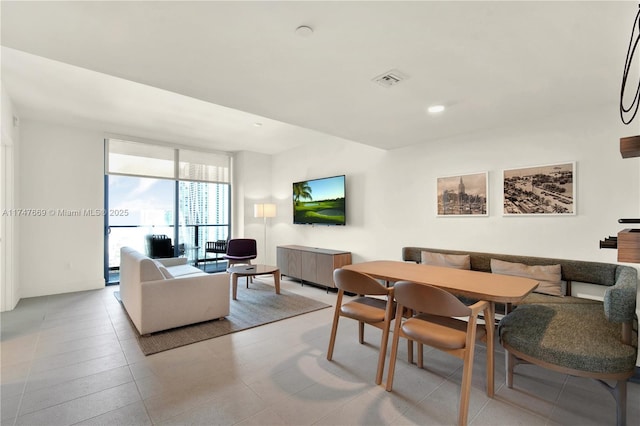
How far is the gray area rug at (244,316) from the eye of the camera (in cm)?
300

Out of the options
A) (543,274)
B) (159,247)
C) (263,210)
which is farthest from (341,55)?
(159,247)

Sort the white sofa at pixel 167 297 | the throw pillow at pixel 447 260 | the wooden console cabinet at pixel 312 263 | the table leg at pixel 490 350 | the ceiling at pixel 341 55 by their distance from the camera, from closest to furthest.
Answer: the ceiling at pixel 341 55 → the table leg at pixel 490 350 → the white sofa at pixel 167 297 → the throw pillow at pixel 447 260 → the wooden console cabinet at pixel 312 263

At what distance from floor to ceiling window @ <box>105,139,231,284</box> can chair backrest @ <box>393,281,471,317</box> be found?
5285 millimetres

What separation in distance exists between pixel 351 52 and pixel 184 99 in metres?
2.72

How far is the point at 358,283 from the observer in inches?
94.7

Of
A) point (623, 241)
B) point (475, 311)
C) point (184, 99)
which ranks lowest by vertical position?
point (475, 311)

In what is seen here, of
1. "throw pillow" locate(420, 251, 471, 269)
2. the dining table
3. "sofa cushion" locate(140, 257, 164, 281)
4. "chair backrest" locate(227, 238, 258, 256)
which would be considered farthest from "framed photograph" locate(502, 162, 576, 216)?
"chair backrest" locate(227, 238, 258, 256)

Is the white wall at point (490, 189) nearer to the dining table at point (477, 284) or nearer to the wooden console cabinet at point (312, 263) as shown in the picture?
the wooden console cabinet at point (312, 263)

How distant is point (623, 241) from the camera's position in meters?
0.92

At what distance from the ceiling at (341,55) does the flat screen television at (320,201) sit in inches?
76.2

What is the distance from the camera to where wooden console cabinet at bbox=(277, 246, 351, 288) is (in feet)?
16.2

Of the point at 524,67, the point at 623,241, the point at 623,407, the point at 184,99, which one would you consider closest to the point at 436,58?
the point at 524,67

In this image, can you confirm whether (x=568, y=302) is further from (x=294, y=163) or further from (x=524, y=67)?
(x=294, y=163)

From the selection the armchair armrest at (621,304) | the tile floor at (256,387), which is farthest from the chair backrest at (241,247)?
the armchair armrest at (621,304)
